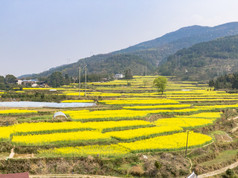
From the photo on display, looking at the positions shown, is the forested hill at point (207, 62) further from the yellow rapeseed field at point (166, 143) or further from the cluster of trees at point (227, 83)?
the yellow rapeseed field at point (166, 143)

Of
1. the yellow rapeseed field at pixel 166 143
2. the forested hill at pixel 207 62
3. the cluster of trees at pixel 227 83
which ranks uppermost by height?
the forested hill at pixel 207 62

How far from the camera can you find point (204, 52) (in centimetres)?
15462

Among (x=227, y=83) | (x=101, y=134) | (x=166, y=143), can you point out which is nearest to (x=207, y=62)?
(x=227, y=83)

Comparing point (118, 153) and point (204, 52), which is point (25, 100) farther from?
point (204, 52)

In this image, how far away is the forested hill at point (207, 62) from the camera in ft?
375

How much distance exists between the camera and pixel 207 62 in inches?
5226

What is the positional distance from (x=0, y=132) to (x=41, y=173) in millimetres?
7638

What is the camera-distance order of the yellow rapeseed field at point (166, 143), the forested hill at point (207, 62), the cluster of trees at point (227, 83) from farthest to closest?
the forested hill at point (207, 62)
the cluster of trees at point (227, 83)
the yellow rapeseed field at point (166, 143)

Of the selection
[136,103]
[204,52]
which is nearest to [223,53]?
[204,52]

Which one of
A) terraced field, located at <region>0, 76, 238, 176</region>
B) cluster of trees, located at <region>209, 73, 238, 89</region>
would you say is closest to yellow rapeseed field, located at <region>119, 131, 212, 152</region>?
terraced field, located at <region>0, 76, 238, 176</region>

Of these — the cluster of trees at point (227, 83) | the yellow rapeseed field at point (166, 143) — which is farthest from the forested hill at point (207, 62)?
the yellow rapeseed field at point (166, 143)

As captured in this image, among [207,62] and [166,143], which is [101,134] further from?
[207,62]

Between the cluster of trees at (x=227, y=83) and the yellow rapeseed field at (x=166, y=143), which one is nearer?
the yellow rapeseed field at (x=166, y=143)

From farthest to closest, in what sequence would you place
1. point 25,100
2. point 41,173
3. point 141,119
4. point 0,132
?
point 25,100, point 141,119, point 0,132, point 41,173
